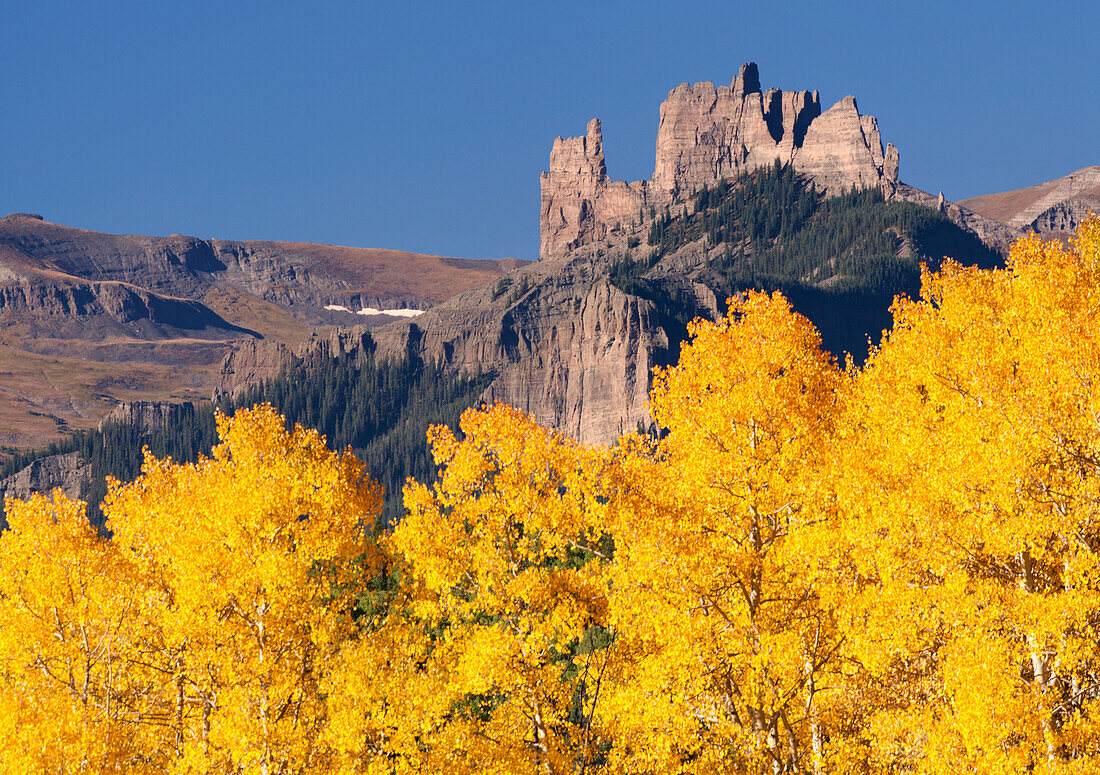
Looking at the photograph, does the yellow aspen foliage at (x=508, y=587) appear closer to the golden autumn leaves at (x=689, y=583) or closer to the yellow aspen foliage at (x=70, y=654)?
the golden autumn leaves at (x=689, y=583)

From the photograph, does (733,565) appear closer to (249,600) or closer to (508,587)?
(508,587)

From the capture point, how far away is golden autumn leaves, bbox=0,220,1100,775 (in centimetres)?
2425

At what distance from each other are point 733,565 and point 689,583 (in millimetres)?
1466

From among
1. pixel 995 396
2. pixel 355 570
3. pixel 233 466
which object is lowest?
pixel 355 570

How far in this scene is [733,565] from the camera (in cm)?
2692

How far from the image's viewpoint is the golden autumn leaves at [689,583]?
2425 cm

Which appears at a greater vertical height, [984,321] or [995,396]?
[984,321]

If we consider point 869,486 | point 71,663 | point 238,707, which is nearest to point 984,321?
point 869,486

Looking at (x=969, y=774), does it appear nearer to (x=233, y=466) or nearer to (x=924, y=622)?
(x=924, y=622)

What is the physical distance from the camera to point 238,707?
1208 inches

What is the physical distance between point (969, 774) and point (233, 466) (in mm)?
26349

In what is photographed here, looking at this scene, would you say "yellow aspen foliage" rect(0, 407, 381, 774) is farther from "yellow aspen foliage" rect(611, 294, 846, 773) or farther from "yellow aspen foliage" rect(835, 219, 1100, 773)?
"yellow aspen foliage" rect(835, 219, 1100, 773)

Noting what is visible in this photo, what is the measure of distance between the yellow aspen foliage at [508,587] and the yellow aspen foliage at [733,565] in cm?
322

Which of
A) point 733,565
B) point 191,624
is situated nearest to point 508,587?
point 191,624
